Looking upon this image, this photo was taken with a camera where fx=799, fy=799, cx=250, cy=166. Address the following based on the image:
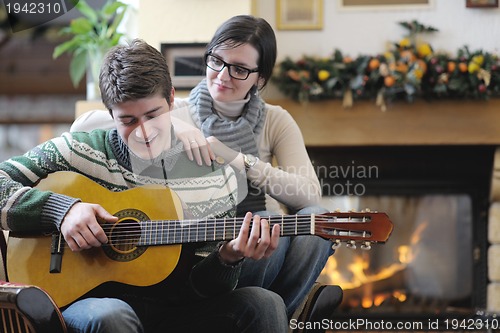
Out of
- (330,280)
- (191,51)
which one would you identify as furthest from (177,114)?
(330,280)

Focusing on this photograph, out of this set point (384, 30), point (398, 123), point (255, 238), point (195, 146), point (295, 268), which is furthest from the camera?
point (384, 30)

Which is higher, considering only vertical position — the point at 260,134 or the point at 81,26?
the point at 81,26

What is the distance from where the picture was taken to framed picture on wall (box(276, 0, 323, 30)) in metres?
3.60

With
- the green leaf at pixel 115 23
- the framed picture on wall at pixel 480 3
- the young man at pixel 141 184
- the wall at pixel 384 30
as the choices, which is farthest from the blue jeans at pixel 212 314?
the framed picture on wall at pixel 480 3

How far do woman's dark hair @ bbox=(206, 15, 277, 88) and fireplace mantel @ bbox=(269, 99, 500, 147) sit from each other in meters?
1.30

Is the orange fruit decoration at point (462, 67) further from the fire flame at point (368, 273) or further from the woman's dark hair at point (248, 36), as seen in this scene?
the woman's dark hair at point (248, 36)

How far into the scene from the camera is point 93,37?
11.3 ft

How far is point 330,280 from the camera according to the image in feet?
12.3

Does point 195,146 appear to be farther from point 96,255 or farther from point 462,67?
point 462,67

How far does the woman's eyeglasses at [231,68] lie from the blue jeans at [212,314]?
2.40 feet

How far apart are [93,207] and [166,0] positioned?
2.02m

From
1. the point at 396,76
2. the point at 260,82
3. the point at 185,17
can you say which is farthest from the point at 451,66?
the point at 260,82

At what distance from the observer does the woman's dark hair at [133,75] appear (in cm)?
165

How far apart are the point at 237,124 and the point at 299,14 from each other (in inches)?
61.4
